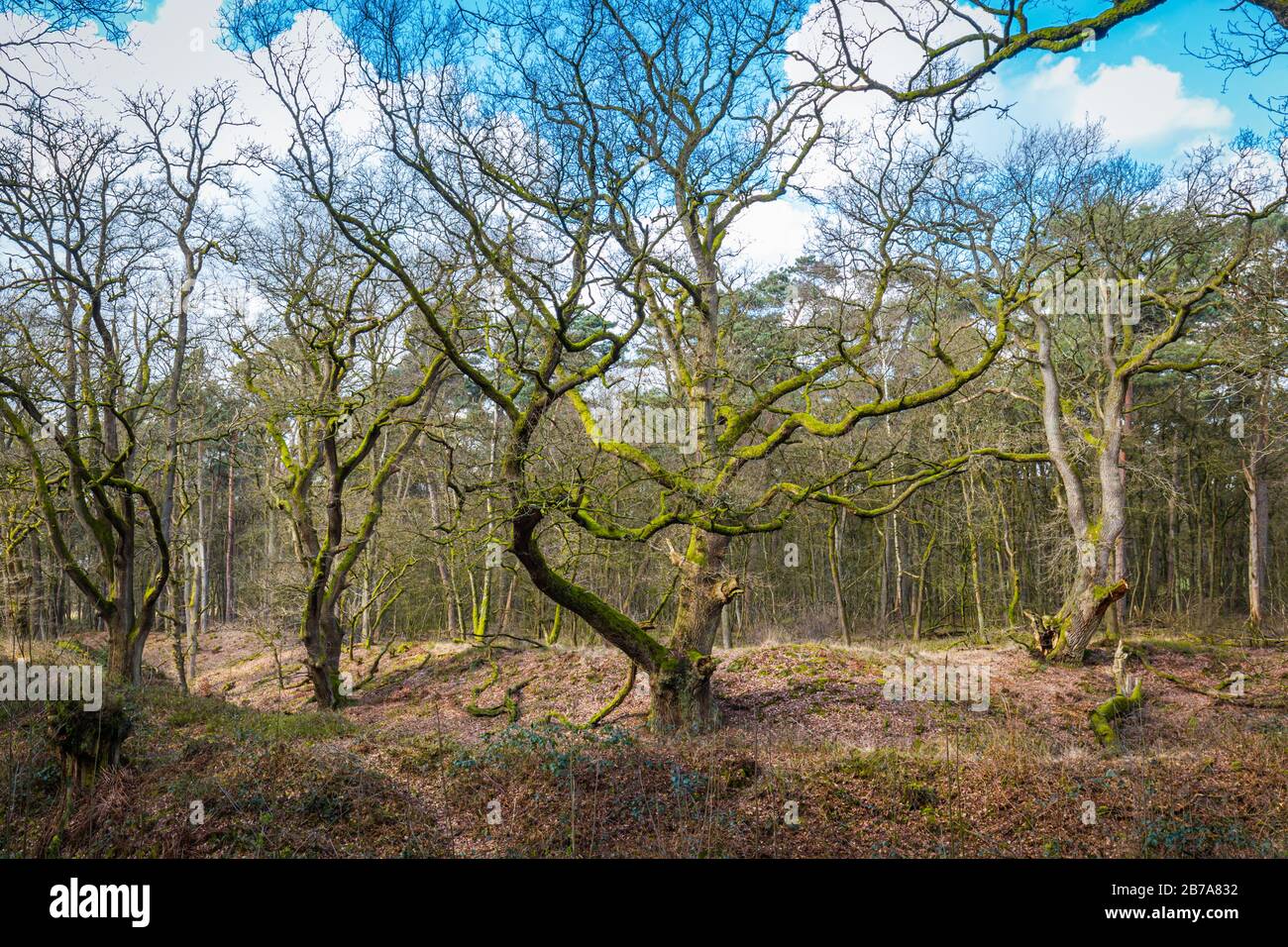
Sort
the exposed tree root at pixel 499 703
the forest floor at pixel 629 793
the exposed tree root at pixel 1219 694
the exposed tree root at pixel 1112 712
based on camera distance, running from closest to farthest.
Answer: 1. the forest floor at pixel 629 793
2. the exposed tree root at pixel 1112 712
3. the exposed tree root at pixel 1219 694
4. the exposed tree root at pixel 499 703

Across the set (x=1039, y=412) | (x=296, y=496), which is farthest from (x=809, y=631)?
(x=296, y=496)

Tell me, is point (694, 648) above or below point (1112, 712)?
above

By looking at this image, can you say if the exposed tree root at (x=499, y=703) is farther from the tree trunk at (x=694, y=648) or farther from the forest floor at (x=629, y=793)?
the tree trunk at (x=694, y=648)

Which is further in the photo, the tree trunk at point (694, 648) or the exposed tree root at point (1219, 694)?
the exposed tree root at point (1219, 694)

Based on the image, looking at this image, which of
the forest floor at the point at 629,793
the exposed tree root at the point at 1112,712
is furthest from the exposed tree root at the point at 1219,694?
the forest floor at the point at 629,793

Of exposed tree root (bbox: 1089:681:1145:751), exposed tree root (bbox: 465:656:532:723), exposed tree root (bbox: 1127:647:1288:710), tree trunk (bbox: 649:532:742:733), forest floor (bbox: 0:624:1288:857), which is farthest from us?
exposed tree root (bbox: 465:656:532:723)

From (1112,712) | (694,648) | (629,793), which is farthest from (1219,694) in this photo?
(629,793)

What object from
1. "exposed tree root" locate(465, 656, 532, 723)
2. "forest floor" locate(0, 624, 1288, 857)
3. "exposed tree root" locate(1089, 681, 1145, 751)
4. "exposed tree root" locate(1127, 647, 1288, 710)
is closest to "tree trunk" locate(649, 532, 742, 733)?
"forest floor" locate(0, 624, 1288, 857)

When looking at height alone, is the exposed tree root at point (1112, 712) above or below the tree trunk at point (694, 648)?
below

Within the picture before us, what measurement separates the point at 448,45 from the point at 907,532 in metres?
22.7

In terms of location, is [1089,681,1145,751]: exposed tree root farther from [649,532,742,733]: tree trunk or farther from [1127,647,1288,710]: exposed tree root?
[649,532,742,733]: tree trunk

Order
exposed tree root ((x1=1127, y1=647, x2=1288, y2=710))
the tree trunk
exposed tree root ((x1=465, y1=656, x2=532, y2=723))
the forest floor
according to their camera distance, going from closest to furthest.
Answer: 1. the forest floor
2. the tree trunk
3. exposed tree root ((x1=1127, y1=647, x2=1288, y2=710))
4. exposed tree root ((x1=465, y1=656, x2=532, y2=723))

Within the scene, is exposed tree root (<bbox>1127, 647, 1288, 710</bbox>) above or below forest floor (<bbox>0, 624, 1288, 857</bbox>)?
below

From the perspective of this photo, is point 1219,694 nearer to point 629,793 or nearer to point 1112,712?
point 1112,712
